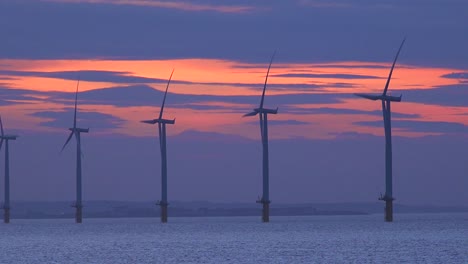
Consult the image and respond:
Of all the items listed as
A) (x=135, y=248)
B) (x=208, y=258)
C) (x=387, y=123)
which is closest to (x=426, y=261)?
(x=208, y=258)

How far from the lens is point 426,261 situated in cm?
8850

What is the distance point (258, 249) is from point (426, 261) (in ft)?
79.1

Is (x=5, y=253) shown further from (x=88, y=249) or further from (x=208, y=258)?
(x=208, y=258)

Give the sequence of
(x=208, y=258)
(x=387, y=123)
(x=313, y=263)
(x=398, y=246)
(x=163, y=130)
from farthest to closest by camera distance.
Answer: (x=163, y=130) < (x=387, y=123) < (x=398, y=246) < (x=208, y=258) < (x=313, y=263)

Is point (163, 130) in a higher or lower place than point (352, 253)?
higher

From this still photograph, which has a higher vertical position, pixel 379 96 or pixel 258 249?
pixel 379 96

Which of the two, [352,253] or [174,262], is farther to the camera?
[352,253]

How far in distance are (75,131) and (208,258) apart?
101 meters

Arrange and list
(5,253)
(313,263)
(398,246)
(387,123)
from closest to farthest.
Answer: (313,263)
(5,253)
(398,246)
(387,123)

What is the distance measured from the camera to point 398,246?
116 meters

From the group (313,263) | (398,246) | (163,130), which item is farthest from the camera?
(163,130)

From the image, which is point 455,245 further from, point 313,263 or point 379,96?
point 379,96

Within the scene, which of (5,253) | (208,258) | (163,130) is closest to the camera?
(208,258)

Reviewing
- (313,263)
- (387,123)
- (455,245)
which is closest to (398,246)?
(455,245)
